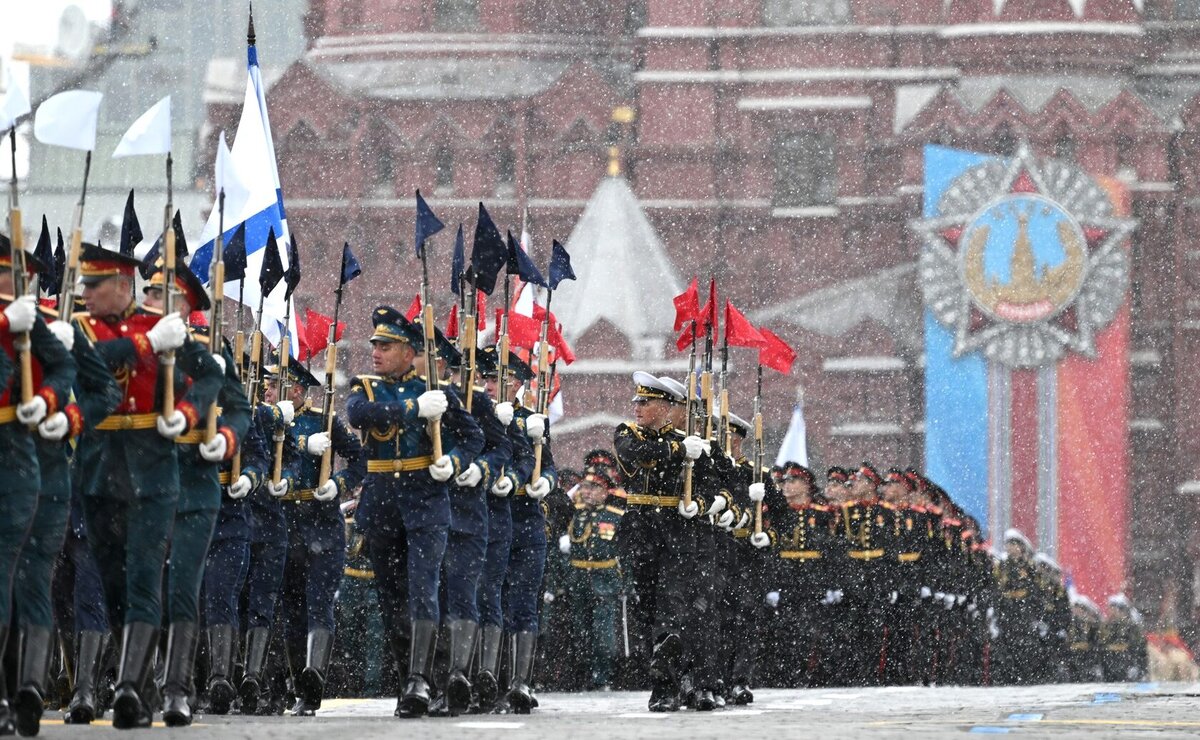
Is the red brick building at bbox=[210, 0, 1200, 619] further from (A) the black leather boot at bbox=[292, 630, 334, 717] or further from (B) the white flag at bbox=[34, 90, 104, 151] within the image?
(B) the white flag at bbox=[34, 90, 104, 151]

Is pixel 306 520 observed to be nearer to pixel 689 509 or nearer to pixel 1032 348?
pixel 689 509

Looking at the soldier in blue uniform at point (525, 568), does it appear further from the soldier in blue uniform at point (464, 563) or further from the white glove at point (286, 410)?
the white glove at point (286, 410)

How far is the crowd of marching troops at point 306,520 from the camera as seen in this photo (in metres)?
9.50

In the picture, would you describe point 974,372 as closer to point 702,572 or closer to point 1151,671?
point 1151,671

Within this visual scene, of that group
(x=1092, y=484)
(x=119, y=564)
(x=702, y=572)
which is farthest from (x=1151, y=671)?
(x=119, y=564)

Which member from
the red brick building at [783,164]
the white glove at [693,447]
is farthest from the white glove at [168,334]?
the red brick building at [783,164]

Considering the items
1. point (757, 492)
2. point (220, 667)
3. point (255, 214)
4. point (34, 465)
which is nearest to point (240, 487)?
point (220, 667)

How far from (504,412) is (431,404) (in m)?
1.17

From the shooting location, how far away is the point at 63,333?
9.37 meters

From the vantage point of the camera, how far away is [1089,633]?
3462cm

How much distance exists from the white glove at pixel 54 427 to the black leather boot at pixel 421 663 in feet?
8.78

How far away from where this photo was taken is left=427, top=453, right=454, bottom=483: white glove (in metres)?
11.8

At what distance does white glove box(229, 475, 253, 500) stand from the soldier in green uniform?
818 centimetres

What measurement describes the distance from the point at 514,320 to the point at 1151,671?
2295cm
